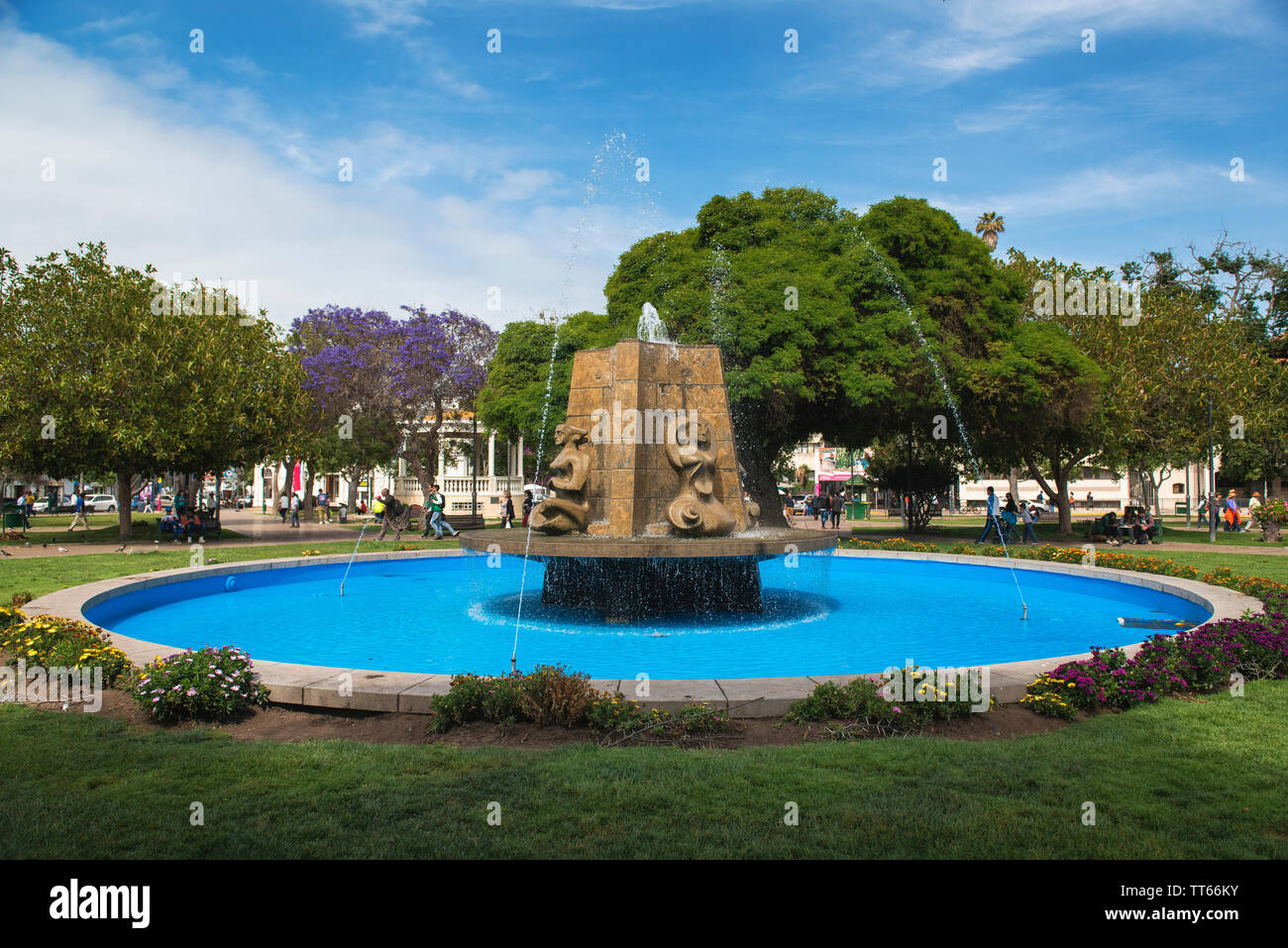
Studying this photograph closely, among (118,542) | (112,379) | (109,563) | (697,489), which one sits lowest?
(118,542)

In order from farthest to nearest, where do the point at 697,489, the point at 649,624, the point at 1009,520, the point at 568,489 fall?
the point at 1009,520
the point at 568,489
the point at 697,489
the point at 649,624

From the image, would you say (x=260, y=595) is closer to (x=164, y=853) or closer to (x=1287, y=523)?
(x=164, y=853)

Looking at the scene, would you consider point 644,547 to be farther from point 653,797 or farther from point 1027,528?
point 1027,528

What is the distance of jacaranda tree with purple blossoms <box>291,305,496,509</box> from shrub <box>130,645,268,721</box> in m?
28.9

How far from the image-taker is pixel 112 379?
973 inches

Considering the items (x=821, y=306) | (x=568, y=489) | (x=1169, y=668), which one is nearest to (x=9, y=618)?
(x=568, y=489)

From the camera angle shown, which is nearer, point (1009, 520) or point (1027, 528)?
point (1027, 528)

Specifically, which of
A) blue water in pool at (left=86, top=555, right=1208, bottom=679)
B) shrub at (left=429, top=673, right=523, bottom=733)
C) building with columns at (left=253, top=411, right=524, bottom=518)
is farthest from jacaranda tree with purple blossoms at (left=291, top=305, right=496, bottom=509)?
shrub at (left=429, top=673, right=523, bottom=733)

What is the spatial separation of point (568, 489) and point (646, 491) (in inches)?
45.4

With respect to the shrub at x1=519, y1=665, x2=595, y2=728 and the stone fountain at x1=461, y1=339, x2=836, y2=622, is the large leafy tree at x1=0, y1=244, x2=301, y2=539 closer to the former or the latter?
the stone fountain at x1=461, y1=339, x2=836, y2=622

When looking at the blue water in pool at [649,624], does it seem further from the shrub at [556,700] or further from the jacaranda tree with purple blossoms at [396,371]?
the jacaranda tree with purple blossoms at [396,371]

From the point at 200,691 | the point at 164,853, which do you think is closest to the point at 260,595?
the point at 200,691

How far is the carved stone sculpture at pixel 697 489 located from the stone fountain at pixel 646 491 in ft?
0.05

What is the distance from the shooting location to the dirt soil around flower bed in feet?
19.8
